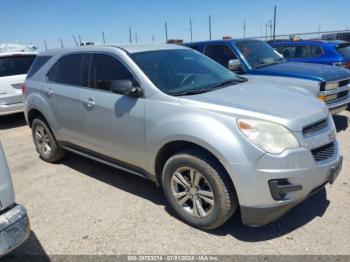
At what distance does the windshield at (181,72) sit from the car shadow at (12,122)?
19.3 feet

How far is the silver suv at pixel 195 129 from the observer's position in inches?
108

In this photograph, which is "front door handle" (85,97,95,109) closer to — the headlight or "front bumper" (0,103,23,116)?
the headlight

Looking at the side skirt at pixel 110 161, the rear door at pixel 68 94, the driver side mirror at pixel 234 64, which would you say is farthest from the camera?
the driver side mirror at pixel 234 64

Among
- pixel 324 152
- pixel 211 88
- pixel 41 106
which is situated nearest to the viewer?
pixel 324 152

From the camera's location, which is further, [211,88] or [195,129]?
[211,88]

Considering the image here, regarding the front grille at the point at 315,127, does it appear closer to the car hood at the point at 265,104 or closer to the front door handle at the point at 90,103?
the car hood at the point at 265,104

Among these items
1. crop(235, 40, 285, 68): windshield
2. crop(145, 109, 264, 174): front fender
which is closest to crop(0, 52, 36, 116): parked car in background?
crop(235, 40, 285, 68): windshield

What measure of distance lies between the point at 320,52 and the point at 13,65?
7631mm

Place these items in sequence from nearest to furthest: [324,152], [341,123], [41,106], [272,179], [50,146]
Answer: [272,179] < [324,152] < [41,106] < [50,146] < [341,123]

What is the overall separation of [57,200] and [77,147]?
0.79m

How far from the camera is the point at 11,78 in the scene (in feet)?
26.0

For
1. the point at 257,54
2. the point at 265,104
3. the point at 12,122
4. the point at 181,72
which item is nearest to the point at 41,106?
the point at 181,72

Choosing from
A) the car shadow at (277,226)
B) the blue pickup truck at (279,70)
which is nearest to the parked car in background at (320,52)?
the blue pickup truck at (279,70)

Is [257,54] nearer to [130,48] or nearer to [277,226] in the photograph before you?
[130,48]
